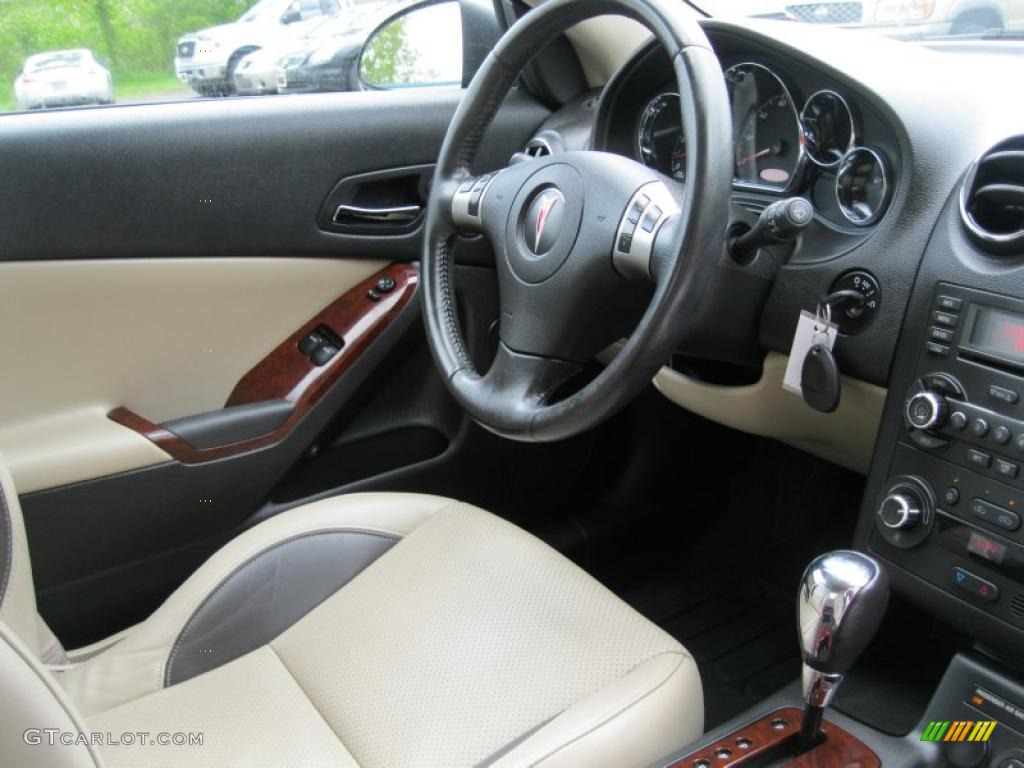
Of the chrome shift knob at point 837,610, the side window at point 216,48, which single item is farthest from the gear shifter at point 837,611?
the side window at point 216,48

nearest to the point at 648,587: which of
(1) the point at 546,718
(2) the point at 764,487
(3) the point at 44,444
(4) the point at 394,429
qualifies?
(2) the point at 764,487

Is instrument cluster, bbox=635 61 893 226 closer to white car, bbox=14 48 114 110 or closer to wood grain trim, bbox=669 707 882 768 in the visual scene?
wood grain trim, bbox=669 707 882 768

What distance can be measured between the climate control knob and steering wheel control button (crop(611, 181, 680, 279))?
0.31 m

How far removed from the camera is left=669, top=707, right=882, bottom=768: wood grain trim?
3.06 feet

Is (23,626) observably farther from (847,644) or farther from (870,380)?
(870,380)

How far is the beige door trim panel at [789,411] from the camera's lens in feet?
3.80

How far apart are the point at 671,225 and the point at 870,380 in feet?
1.02

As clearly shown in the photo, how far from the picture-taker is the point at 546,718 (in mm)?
936

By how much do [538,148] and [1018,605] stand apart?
3.08ft

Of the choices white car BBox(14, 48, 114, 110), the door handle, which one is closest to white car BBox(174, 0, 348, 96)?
white car BBox(14, 48, 114, 110)

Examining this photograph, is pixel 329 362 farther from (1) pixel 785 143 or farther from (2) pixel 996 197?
(2) pixel 996 197

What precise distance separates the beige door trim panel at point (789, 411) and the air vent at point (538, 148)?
40 centimetres

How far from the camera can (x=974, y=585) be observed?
3.19 feet

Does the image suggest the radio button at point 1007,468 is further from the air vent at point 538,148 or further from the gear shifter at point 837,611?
the air vent at point 538,148
